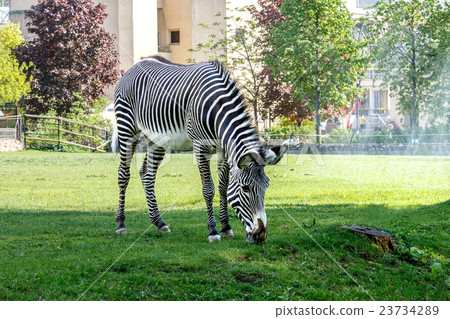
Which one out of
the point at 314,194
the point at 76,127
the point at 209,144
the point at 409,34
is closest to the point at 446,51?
the point at 409,34

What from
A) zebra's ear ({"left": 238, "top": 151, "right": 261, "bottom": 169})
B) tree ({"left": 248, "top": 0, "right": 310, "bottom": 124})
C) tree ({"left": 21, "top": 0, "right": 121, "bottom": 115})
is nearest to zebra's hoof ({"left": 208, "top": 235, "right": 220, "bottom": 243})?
A: zebra's ear ({"left": 238, "top": 151, "right": 261, "bottom": 169})

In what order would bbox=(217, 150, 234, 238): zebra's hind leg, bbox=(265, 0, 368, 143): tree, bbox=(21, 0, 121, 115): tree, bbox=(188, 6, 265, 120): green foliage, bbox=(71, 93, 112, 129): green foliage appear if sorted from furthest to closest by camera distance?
bbox=(188, 6, 265, 120): green foliage < bbox=(71, 93, 112, 129): green foliage < bbox=(21, 0, 121, 115): tree < bbox=(265, 0, 368, 143): tree < bbox=(217, 150, 234, 238): zebra's hind leg

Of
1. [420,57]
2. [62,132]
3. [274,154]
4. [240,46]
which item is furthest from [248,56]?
[274,154]

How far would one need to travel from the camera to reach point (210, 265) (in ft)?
19.1

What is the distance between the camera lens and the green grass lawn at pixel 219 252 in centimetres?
530

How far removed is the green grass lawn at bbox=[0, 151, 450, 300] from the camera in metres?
5.30

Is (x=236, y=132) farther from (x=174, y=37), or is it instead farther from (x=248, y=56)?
(x=174, y=37)

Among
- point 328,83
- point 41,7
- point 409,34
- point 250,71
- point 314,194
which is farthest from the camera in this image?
point 250,71

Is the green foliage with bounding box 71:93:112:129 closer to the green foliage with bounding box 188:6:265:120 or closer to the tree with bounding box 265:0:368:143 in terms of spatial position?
the green foliage with bounding box 188:6:265:120

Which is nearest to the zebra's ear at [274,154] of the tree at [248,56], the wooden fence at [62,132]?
the wooden fence at [62,132]

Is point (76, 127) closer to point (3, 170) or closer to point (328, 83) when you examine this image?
point (3, 170)

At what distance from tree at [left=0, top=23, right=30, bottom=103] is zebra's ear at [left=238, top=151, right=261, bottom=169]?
27116 millimetres

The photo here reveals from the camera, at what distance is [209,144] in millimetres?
7078

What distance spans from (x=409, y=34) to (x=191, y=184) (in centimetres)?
1271
